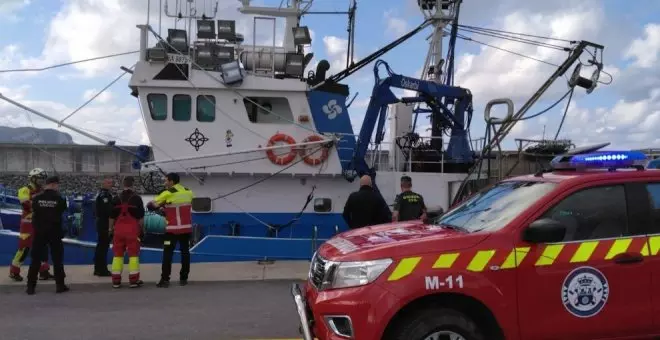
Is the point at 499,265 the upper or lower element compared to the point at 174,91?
lower

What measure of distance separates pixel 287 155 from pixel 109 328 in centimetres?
660

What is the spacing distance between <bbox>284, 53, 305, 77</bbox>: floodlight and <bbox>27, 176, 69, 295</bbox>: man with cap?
18.6 feet

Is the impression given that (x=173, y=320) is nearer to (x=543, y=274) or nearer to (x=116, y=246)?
(x=116, y=246)

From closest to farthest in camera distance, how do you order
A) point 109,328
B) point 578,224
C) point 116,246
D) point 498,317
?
point 498,317, point 578,224, point 109,328, point 116,246

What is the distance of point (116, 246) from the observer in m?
8.58

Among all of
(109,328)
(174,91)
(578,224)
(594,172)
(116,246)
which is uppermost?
(174,91)

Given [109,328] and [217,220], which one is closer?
[109,328]

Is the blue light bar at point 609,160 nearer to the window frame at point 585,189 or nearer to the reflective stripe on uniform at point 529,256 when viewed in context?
the window frame at point 585,189

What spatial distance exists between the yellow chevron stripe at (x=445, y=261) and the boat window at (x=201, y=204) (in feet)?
28.8

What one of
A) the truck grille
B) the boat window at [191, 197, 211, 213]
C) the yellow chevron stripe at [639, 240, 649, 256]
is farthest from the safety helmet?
the yellow chevron stripe at [639, 240, 649, 256]

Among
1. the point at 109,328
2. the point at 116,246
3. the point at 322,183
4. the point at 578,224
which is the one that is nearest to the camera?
the point at 578,224

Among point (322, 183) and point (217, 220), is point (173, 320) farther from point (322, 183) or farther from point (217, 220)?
point (322, 183)

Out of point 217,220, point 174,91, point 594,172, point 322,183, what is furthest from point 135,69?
→ point 594,172

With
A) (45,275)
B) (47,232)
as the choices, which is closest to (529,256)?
(47,232)
